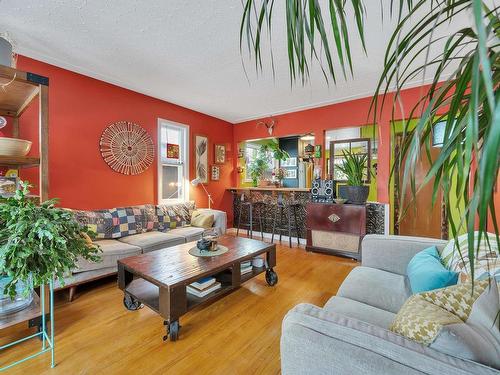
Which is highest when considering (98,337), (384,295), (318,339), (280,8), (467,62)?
(280,8)

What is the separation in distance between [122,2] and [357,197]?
10.8 ft

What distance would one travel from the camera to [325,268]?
2.99m

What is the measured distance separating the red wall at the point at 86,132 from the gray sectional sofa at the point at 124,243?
322mm

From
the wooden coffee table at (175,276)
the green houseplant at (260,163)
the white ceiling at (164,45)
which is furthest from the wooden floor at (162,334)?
the green houseplant at (260,163)

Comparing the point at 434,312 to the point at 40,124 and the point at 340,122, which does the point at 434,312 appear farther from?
the point at 340,122

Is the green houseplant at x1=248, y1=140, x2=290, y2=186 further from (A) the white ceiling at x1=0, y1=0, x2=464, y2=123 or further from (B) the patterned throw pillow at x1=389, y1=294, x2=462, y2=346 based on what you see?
(B) the patterned throw pillow at x1=389, y1=294, x2=462, y2=346

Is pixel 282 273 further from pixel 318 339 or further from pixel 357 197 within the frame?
pixel 318 339

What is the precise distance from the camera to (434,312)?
0.81 meters

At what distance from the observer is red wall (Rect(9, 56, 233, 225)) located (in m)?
2.70

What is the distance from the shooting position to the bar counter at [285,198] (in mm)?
3543

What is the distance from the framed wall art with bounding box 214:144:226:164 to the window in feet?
2.31

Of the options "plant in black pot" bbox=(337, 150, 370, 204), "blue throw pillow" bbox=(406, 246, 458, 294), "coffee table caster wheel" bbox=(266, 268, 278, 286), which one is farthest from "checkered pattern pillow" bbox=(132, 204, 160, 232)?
"blue throw pillow" bbox=(406, 246, 458, 294)

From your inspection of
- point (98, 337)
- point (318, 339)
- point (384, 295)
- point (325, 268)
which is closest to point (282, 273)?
point (325, 268)

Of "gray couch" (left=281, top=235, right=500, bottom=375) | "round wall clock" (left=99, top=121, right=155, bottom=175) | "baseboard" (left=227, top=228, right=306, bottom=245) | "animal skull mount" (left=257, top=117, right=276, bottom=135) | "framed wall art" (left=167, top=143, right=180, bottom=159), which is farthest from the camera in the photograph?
"animal skull mount" (left=257, top=117, right=276, bottom=135)
